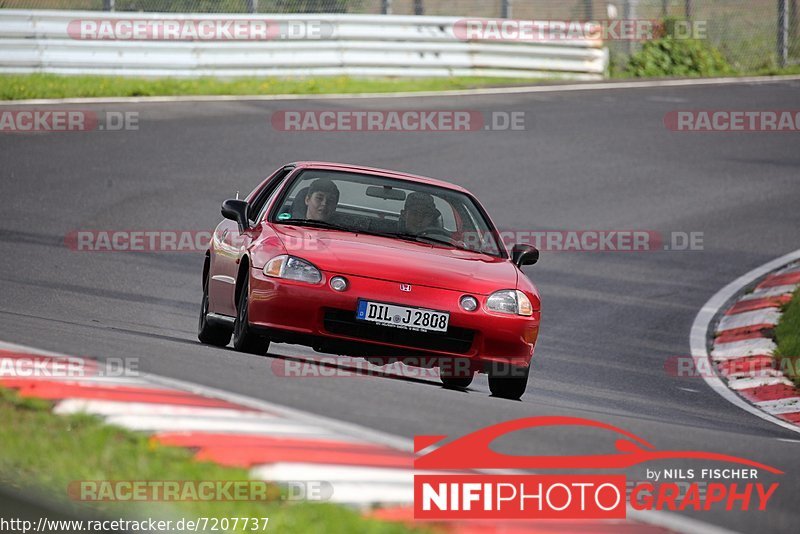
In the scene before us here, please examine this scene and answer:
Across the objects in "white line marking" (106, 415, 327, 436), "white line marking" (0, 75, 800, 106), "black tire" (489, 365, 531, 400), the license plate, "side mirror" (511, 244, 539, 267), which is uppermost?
"white line marking" (0, 75, 800, 106)

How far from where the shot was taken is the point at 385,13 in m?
24.8

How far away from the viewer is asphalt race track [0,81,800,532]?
655 centimetres

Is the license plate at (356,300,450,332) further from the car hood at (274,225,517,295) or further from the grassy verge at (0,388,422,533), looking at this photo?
the grassy verge at (0,388,422,533)

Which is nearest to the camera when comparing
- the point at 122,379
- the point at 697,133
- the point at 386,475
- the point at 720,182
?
the point at 386,475

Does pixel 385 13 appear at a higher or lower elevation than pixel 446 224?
higher

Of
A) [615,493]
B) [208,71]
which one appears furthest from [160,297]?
[208,71]

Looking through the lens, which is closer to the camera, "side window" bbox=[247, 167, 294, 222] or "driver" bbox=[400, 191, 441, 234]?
"driver" bbox=[400, 191, 441, 234]

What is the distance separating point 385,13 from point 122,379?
19605mm

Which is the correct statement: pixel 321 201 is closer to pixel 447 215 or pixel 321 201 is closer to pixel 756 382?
pixel 447 215

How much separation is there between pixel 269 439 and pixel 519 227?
33.7ft

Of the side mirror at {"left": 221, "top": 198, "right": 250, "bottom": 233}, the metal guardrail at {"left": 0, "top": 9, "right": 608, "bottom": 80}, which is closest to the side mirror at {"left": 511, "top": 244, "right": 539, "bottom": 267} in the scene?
the side mirror at {"left": 221, "top": 198, "right": 250, "bottom": 233}

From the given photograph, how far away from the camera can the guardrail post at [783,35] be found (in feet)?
96.2

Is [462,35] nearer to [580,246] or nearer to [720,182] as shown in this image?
[720,182]

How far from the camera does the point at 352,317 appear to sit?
782cm
